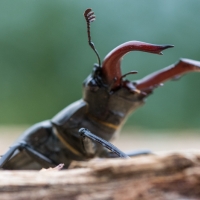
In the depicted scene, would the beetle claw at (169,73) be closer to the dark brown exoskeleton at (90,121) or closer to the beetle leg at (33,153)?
the dark brown exoskeleton at (90,121)

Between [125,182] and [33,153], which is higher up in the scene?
[125,182]

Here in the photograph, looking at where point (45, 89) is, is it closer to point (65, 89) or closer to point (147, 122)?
point (65, 89)

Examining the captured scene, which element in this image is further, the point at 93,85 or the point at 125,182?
the point at 93,85

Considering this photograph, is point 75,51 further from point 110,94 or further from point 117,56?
point 117,56

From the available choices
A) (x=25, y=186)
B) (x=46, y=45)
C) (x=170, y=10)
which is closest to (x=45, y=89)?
(x=46, y=45)

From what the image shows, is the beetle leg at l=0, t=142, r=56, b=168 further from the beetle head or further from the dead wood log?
the dead wood log

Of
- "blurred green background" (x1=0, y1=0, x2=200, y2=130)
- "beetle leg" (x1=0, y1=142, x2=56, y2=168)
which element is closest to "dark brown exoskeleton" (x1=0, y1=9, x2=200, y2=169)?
"beetle leg" (x1=0, y1=142, x2=56, y2=168)

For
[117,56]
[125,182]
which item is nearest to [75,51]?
[117,56]
